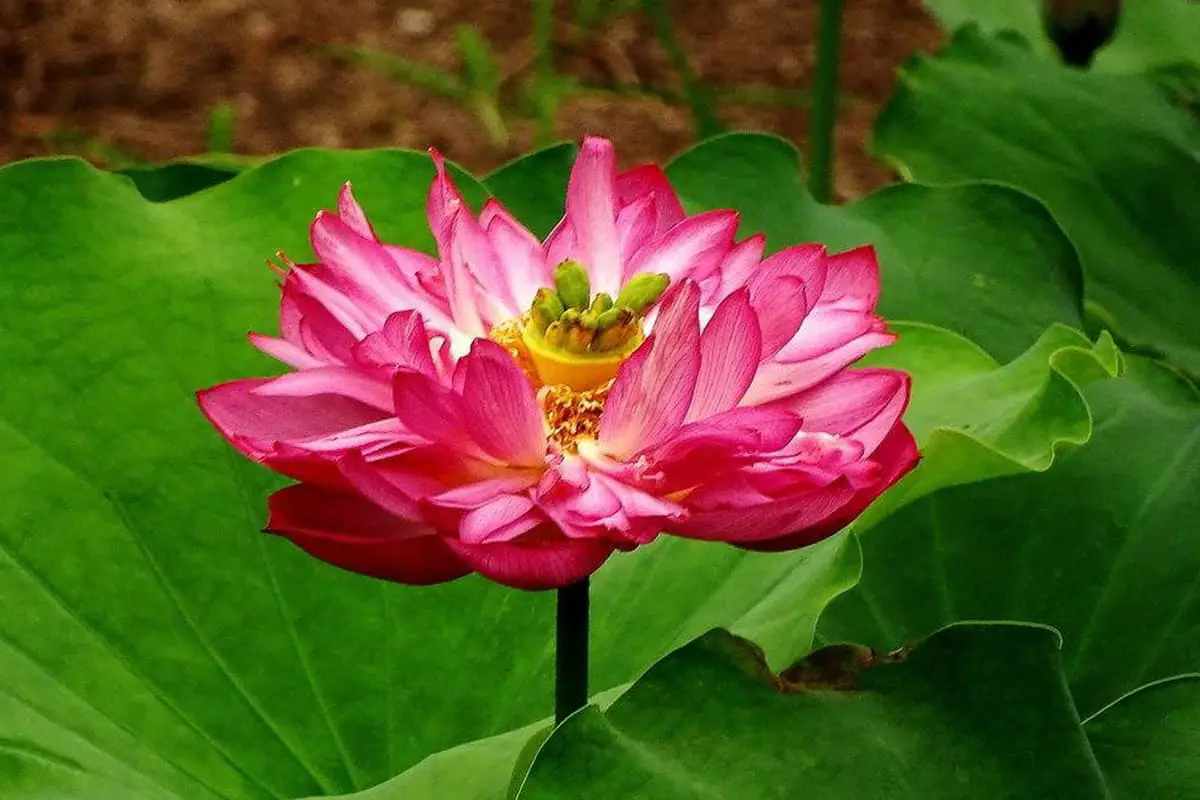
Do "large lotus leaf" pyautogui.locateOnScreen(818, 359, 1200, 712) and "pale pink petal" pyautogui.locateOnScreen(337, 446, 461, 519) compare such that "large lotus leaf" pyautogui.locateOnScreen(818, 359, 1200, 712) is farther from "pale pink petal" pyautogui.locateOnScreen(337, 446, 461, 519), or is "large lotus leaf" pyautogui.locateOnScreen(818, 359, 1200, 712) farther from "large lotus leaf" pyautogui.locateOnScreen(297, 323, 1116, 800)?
"pale pink petal" pyautogui.locateOnScreen(337, 446, 461, 519)

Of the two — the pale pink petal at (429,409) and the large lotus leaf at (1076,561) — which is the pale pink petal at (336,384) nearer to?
the pale pink petal at (429,409)

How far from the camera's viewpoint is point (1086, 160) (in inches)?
51.3

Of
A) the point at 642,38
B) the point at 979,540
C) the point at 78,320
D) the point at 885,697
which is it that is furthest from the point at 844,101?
the point at 885,697

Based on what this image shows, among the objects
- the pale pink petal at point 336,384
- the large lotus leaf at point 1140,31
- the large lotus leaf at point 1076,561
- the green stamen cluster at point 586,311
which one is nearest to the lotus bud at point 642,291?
the green stamen cluster at point 586,311

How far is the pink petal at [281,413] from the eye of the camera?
0.52 metres

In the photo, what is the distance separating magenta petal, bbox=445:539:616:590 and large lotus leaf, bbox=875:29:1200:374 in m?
0.85

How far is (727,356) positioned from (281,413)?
6.4 inches

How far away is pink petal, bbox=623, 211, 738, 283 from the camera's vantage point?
1.95ft

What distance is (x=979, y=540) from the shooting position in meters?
0.91

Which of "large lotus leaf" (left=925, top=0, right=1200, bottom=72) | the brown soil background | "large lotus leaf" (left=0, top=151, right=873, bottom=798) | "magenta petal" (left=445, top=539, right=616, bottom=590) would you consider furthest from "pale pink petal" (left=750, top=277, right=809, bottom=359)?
the brown soil background

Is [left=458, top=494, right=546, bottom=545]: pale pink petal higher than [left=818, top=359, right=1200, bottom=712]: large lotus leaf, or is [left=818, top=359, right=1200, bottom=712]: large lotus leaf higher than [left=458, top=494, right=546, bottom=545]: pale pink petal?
[left=458, top=494, right=546, bottom=545]: pale pink petal

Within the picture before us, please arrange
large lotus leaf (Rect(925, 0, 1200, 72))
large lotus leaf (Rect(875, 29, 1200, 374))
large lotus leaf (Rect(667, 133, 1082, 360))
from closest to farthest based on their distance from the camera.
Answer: large lotus leaf (Rect(667, 133, 1082, 360)) → large lotus leaf (Rect(875, 29, 1200, 374)) → large lotus leaf (Rect(925, 0, 1200, 72))

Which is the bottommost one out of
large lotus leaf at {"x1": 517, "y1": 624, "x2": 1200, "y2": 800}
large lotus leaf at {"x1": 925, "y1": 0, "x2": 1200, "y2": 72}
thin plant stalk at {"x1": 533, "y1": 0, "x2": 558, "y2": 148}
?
thin plant stalk at {"x1": 533, "y1": 0, "x2": 558, "y2": 148}

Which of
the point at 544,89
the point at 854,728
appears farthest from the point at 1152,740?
the point at 544,89
